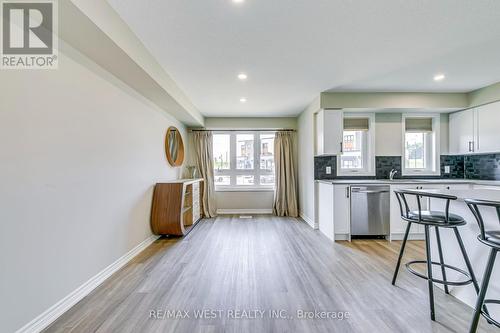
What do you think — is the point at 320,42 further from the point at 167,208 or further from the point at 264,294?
the point at 167,208

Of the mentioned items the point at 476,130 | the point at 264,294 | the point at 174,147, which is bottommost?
the point at 264,294

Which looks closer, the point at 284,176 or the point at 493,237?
the point at 493,237

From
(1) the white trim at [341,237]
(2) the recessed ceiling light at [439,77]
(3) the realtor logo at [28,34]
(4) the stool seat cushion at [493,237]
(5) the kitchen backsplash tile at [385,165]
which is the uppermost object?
(2) the recessed ceiling light at [439,77]

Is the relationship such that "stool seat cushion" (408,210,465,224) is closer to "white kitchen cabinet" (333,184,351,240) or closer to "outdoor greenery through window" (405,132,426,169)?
"white kitchen cabinet" (333,184,351,240)

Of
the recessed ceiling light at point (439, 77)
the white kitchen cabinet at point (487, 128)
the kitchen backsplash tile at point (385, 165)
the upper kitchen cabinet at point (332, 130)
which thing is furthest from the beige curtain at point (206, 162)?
the white kitchen cabinet at point (487, 128)

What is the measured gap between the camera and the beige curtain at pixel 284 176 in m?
5.12

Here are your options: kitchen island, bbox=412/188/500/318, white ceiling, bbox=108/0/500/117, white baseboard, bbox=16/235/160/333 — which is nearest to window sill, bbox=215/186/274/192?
white ceiling, bbox=108/0/500/117

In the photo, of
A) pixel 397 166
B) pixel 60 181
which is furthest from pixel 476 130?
pixel 60 181

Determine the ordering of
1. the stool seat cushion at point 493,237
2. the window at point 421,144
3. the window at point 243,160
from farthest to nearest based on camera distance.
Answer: the window at point 243,160, the window at point 421,144, the stool seat cushion at point 493,237

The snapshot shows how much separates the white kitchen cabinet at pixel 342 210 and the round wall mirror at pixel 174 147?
2.99m

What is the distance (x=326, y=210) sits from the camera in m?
3.62

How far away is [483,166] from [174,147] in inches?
221

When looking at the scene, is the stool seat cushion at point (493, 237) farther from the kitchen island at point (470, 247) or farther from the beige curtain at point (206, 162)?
the beige curtain at point (206, 162)

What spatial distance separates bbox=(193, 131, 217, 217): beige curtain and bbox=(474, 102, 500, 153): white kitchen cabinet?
4976 mm
